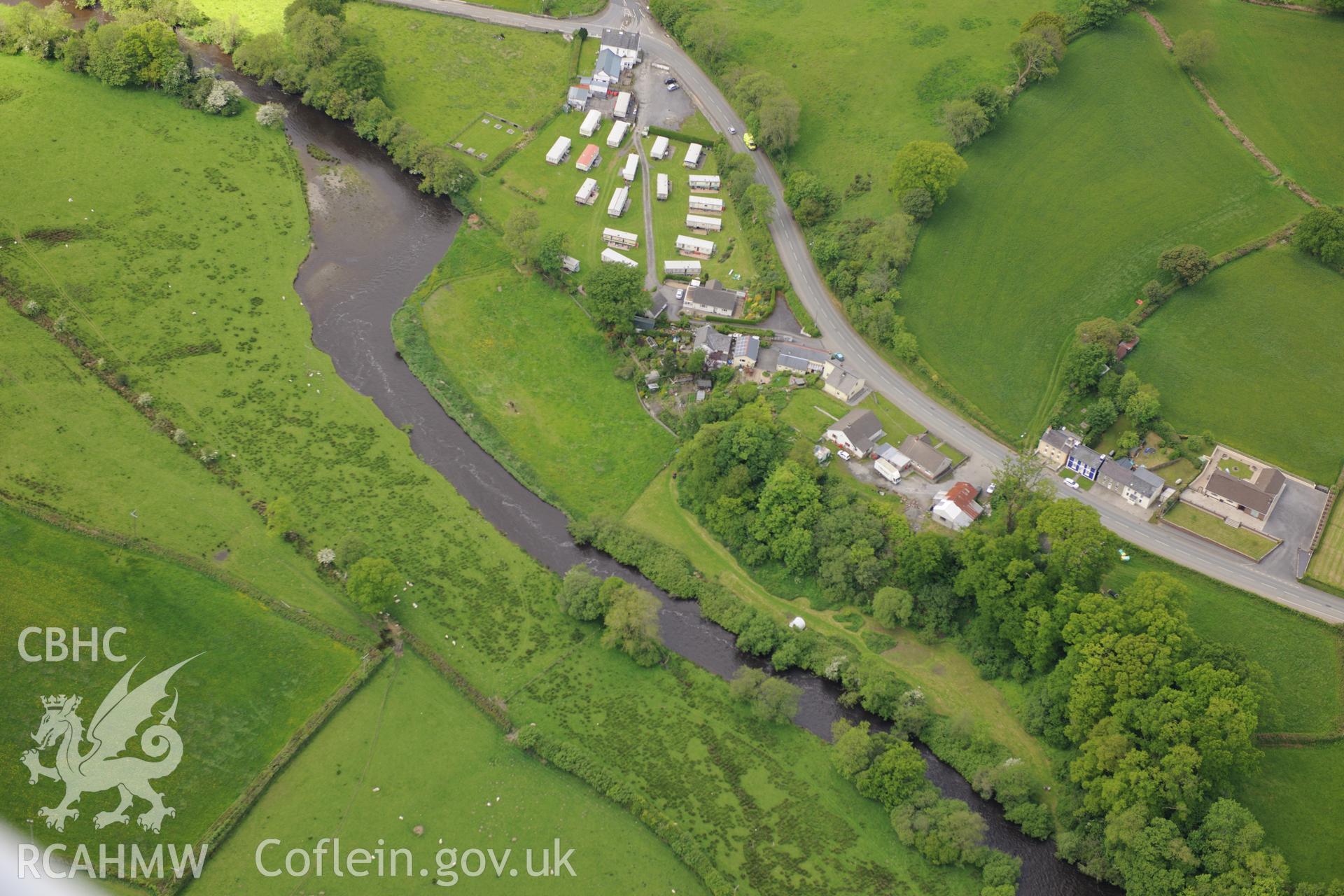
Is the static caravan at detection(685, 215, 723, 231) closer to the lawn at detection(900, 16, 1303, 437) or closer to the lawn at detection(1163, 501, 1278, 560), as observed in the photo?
the lawn at detection(900, 16, 1303, 437)

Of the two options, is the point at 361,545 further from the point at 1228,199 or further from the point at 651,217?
the point at 1228,199

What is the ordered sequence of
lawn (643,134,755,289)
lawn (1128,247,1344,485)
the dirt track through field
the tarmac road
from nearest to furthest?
1. the tarmac road
2. lawn (1128,247,1344,485)
3. lawn (643,134,755,289)
4. the dirt track through field

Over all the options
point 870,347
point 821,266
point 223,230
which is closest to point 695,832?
point 870,347

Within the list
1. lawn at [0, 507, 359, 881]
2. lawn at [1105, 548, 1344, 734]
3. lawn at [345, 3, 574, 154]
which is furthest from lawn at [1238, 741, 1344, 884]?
lawn at [345, 3, 574, 154]

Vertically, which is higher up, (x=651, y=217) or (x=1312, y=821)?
(x=651, y=217)

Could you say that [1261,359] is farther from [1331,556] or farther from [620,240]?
[620,240]
